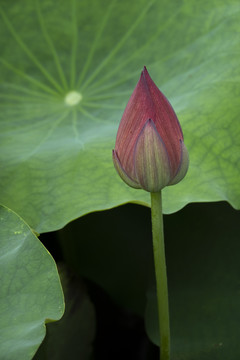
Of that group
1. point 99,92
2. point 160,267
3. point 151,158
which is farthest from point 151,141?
point 99,92

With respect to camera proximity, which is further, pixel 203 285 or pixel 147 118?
pixel 203 285

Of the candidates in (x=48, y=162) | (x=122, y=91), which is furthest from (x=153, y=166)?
(x=122, y=91)

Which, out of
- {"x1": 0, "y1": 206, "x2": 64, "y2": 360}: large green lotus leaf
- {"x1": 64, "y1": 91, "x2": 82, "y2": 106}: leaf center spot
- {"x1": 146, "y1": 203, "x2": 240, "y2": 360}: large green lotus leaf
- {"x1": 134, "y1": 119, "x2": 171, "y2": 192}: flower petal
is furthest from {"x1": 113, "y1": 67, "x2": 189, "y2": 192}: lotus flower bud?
{"x1": 64, "y1": 91, "x2": 82, "y2": 106}: leaf center spot

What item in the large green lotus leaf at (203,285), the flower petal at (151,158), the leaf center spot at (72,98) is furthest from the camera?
the leaf center spot at (72,98)

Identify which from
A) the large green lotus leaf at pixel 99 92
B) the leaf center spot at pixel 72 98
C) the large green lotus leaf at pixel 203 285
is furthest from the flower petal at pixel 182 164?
the leaf center spot at pixel 72 98

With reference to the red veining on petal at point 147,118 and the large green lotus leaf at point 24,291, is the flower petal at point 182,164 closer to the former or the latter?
the red veining on petal at point 147,118

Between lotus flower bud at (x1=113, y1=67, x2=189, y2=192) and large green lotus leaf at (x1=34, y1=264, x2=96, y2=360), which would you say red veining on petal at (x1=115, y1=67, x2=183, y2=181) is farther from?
large green lotus leaf at (x1=34, y1=264, x2=96, y2=360)

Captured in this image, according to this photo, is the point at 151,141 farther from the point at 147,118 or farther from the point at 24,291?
the point at 24,291
